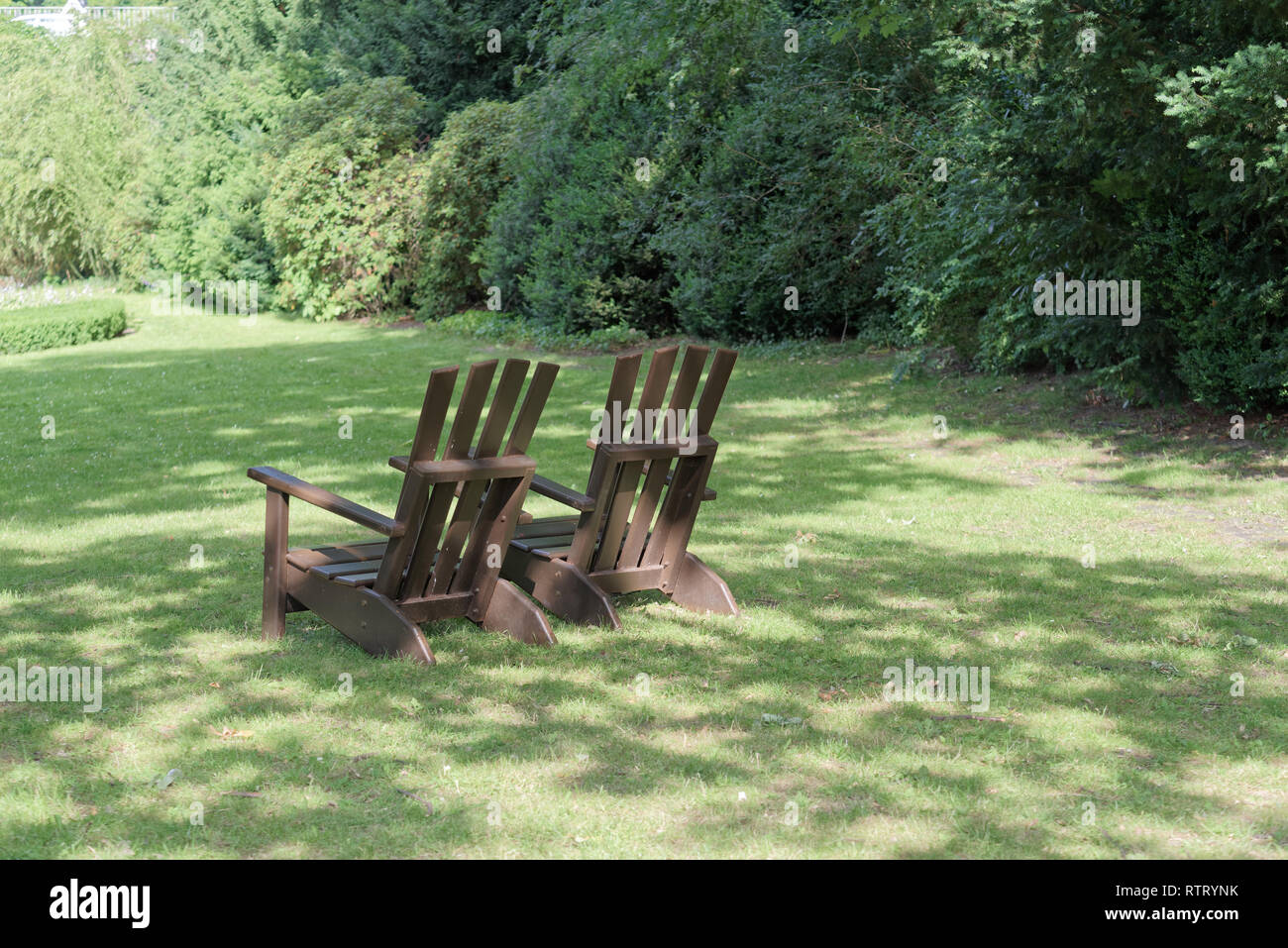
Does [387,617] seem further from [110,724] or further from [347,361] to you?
[347,361]

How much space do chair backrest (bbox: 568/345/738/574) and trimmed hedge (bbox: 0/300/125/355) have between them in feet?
55.9

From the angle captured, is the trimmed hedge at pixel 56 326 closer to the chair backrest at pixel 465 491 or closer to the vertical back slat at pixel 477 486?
the chair backrest at pixel 465 491

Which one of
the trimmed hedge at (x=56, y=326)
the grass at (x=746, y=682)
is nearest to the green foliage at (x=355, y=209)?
the trimmed hedge at (x=56, y=326)

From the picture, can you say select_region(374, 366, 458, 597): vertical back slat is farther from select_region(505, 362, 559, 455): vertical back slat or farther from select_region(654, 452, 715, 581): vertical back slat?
select_region(654, 452, 715, 581): vertical back slat

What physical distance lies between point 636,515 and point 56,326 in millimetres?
17456

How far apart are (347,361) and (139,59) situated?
23664 mm

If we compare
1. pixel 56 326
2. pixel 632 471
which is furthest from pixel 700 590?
pixel 56 326

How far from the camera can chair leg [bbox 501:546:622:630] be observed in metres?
6.14

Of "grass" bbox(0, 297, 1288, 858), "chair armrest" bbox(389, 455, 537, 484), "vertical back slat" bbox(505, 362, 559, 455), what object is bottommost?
"grass" bbox(0, 297, 1288, 858)

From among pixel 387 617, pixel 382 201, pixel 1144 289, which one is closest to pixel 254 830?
pixel 387 617

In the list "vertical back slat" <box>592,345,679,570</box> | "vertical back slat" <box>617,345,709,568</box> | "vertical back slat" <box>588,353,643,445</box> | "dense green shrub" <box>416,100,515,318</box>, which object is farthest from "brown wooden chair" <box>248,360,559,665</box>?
"dense green shrub" <box>416,100,515,318</box>

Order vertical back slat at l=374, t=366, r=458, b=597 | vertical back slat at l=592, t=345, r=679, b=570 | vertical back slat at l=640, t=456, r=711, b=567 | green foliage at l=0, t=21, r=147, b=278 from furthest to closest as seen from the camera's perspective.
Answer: green foliage at l=0, t=21, r=147, b=278 < vertical back slat at l=640, t=456, r=711, b=567 < vertical back slat at l=592, t=345, r=679, b=570 < vertical back slat at l=374, t=366, r=458, b=597

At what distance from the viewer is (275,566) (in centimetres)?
594
